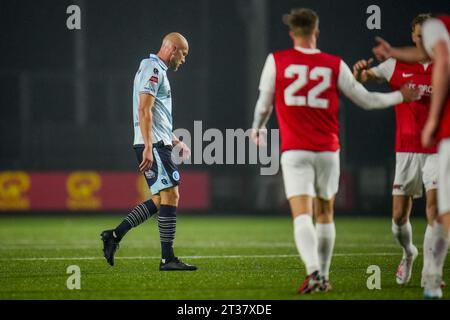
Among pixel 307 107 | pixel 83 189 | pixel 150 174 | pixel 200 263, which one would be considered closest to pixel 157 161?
pixel 150 174

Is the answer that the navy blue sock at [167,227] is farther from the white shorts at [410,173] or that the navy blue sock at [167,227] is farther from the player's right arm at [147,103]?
the white shorts at [410,173]

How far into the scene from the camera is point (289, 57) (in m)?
7.38

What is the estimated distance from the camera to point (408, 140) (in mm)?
8312

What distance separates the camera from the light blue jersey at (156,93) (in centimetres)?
938

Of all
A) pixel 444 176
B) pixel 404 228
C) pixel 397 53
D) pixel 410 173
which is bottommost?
pixel 404 228

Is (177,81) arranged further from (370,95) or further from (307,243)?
(307,243)

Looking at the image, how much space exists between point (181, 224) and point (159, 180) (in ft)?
30.5

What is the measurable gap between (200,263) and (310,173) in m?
3.22

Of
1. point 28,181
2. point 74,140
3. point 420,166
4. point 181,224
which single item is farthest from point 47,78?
point 420,166

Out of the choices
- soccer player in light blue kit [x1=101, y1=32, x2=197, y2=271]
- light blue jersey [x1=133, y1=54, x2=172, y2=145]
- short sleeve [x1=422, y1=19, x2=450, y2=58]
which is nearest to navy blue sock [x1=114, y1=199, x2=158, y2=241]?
soccer player in light blue kit [x1=101, y1=32, x2=197, y2=271]

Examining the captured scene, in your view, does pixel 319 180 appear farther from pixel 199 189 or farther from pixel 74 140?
pixel 74 140

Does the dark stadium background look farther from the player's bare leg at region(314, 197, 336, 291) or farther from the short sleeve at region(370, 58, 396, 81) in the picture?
the player's bare leg at region(314, 197, 336, 291)

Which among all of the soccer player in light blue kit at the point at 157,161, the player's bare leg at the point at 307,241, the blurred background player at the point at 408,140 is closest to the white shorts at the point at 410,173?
the blurred background player at the point at 408,140

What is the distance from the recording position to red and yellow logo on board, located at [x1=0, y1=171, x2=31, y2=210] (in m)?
21.9
